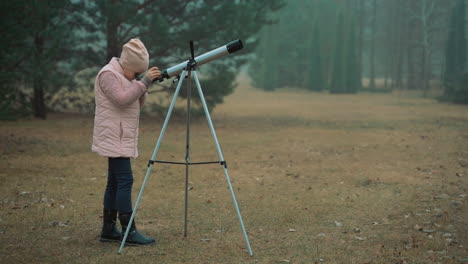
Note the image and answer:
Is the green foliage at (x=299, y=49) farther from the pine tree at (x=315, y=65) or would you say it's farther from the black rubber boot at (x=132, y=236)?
the black rubber boot at (x=132, y=236)

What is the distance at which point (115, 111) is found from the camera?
4469mm

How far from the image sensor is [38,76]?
1252cm

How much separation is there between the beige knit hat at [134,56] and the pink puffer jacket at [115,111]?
4.3 inches

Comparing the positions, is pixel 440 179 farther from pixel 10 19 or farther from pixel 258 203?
pixel 10 19

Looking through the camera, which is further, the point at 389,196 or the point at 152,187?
the point at 152,187

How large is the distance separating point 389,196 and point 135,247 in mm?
3993

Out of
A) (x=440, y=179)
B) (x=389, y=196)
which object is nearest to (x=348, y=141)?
(x=440, y=179)

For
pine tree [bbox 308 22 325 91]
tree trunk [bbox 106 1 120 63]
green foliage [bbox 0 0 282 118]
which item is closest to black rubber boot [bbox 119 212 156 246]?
green foliage [bbox 0 0 282 118]

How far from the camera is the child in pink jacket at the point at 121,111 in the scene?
4387 millimetres

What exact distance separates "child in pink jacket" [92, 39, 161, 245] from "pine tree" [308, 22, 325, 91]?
3779cm

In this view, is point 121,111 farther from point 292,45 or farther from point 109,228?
point 292,45

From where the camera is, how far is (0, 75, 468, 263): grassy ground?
15.6 ft

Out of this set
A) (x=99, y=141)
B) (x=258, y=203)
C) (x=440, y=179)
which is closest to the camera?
(x=99, y=141)

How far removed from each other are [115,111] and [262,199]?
Result: 317 cm
